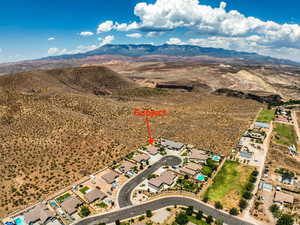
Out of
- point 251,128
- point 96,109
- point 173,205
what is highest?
point 96,109

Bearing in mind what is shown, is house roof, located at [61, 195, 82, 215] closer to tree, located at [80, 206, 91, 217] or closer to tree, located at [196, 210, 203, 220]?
tree, located at [80, 206, 91, 217]

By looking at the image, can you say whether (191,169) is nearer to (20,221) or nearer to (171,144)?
(171,144)

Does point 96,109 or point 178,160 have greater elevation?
point 96,109

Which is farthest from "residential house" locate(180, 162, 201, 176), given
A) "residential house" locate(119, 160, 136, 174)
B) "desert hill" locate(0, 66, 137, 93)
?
"desert hill" locate(0, 66, 137, 93)

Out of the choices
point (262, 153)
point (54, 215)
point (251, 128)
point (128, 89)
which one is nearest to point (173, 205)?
point (54, 215)

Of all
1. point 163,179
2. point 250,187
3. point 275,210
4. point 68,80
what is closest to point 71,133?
point 163,179

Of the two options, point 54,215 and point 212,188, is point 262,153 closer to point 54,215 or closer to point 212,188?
point 212,188

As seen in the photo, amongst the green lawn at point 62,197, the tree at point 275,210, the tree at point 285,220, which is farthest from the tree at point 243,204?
the green lawn at point 62,197
